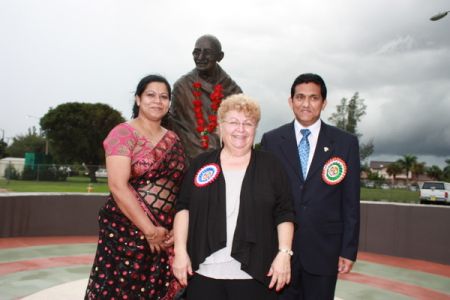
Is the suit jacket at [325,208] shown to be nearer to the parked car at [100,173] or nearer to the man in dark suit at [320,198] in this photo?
the man in dark suit at [320,198]

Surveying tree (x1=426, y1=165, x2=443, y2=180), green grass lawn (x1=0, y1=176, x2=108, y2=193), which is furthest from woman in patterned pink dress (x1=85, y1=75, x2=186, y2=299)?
tree (x1=426, y1=165, x2=443, y2=180)

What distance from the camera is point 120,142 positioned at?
243 cm

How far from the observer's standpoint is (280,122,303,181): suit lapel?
8.52 ft

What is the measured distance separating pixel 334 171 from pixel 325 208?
227mm

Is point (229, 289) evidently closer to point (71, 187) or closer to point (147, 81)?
point (147, 81)

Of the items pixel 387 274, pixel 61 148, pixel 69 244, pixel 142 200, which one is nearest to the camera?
pixel 142 200

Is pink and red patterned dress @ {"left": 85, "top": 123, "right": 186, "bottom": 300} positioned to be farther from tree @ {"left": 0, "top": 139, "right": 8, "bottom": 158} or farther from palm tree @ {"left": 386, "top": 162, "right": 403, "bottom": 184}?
palm tree @ {"left": 386, "top": 162, "right": 403, "bottom": 184}

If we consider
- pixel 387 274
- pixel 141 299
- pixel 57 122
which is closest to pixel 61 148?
pixel 57 122

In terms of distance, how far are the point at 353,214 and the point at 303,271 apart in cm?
46

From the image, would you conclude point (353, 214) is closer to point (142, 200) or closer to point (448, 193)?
point (142, 200)

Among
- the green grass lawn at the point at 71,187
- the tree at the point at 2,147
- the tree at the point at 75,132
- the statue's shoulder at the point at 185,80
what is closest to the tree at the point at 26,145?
the tree at the point at 2,147

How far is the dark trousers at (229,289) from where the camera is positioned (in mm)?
2037

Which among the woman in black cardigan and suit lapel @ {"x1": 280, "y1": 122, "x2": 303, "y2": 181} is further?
suit lapel @ {"x1": 280, "y1": 122, "x2": 303, "y2": 181}

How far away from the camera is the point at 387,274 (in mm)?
6250
